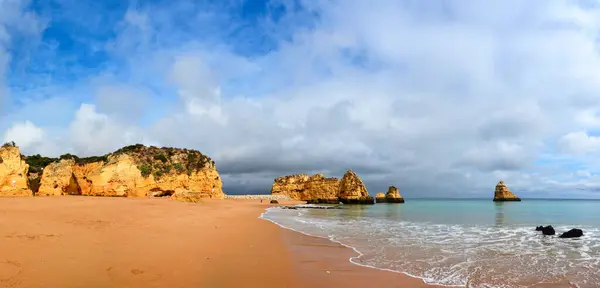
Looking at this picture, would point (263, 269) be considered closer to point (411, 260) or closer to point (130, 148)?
point (411, 260)

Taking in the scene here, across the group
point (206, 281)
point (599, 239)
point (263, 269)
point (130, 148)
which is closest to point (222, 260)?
point (263, 269)

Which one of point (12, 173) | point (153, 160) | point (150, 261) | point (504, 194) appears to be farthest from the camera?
point (504, 194)

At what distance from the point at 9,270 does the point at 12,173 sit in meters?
27.0

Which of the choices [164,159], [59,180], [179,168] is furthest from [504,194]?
[59,180]

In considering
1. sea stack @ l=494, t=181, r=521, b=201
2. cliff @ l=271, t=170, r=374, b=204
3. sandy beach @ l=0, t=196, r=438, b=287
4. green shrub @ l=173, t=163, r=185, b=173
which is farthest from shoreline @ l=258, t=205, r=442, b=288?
sea stack @ l=494, t=181, r=521, b=201

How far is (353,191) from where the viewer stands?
85.4m

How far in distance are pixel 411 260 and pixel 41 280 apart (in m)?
9.06

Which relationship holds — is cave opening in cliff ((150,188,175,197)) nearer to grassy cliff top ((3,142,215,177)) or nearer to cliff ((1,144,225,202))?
cliff ((1,144,225,202))

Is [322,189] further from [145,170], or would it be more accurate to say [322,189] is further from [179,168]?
[145,170]

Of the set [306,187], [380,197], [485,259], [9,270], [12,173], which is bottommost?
[380,197]

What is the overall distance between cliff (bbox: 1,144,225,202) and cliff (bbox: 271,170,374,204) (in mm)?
46752

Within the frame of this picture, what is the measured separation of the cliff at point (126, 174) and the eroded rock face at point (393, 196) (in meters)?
69.4

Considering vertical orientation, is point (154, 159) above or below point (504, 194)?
above

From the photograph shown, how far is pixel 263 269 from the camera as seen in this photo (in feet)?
26.1
